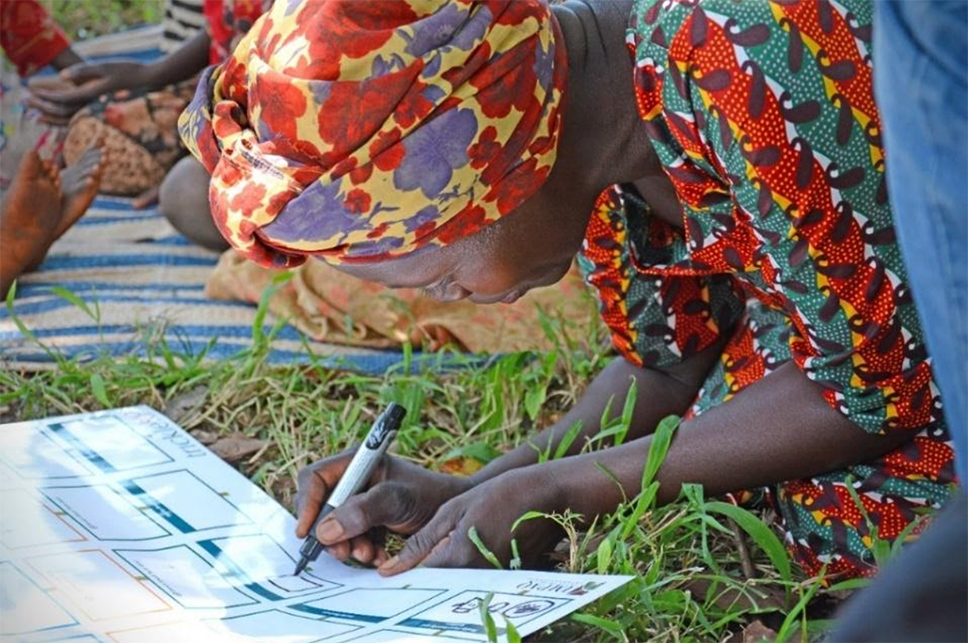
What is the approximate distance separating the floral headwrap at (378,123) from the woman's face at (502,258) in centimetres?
5

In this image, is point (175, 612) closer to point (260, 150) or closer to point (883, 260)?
point (260, 150)

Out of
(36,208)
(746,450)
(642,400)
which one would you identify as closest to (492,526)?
(746,450)

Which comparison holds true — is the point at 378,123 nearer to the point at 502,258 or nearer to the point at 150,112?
the point at 502,258

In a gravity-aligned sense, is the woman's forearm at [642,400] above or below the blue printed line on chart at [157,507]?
above

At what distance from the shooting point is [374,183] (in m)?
1.48

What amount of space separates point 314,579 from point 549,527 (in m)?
0.31

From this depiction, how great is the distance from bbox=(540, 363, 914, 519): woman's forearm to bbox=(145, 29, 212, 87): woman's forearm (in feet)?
7.36

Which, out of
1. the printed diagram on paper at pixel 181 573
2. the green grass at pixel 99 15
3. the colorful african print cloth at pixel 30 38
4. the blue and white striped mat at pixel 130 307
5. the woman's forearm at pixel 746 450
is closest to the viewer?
the printed diagram on paper at pixel 181 573

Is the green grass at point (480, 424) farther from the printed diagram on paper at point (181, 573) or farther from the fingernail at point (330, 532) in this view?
the fingernail at point (330, 532)

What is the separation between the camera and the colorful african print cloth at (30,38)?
13.1ft

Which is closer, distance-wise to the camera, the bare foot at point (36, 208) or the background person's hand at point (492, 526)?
the background person's hand at point (492, 526)

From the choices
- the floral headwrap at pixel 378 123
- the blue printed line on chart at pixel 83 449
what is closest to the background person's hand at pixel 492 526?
the floral headwrap at pixel 378 123

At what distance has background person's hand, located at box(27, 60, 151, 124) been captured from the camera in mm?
3680

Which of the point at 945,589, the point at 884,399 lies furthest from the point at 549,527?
the point at 945,589
